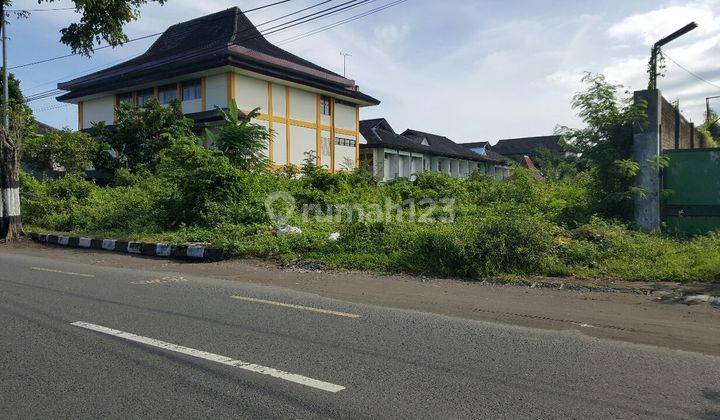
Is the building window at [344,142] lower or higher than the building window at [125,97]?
lower

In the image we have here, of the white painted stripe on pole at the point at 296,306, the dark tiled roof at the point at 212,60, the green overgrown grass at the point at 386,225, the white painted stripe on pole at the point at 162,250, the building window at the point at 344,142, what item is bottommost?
the white painted stripe on pole at the point at 296,306

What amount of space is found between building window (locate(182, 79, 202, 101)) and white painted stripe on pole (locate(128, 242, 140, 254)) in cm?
1680

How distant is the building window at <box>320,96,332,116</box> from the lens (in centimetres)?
3343

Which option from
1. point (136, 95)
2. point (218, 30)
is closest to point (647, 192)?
point (218, 30)

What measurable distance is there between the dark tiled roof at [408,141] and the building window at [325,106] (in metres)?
6.22

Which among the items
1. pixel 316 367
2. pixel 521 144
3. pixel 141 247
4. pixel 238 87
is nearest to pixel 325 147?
pixel 238 87

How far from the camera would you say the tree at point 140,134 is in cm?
2630

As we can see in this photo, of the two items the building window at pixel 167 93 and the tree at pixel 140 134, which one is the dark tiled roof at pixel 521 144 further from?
the tree at pixel 140 134

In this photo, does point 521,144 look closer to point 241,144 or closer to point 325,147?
point 325,147

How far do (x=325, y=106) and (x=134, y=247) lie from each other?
21737mm

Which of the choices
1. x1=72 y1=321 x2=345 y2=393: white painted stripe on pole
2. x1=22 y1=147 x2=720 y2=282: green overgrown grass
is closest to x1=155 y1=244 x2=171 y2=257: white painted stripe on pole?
x1=22 y1=147 x2=720 y2=282: green overgrown grass

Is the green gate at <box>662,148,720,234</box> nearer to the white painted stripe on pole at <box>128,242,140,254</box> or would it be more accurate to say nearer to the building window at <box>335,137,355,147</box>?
the white painted stripe on pole at <box>128,242,140,254</box>

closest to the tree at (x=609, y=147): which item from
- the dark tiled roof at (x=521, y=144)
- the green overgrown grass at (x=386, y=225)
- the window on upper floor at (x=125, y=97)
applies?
the green overgrown grass at (x=386, y=225)

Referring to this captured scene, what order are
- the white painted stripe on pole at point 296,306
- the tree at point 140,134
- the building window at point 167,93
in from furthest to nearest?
the building window at point 167,93 < the tree at point 140,134 < the white painted stripe on pole at point 296,306
